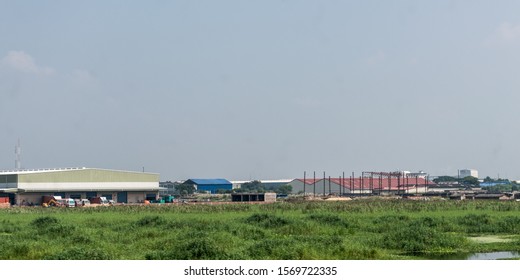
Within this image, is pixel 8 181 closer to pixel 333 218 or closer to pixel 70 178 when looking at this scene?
pixel 70 178

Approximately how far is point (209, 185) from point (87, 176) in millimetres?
66172

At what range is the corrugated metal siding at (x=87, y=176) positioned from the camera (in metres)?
89.3

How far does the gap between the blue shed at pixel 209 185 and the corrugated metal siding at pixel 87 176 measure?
5536cm

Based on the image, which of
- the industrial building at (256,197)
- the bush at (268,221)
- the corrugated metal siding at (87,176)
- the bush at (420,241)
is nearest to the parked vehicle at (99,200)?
the corrugated metal siding at (87,176)

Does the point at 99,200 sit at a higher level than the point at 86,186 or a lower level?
lower

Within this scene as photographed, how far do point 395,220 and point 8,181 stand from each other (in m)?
57.4

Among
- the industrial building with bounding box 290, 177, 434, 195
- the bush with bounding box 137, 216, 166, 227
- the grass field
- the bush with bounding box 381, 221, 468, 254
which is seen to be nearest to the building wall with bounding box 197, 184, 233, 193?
the industrial building with bounding box 290, 177, 434, 195

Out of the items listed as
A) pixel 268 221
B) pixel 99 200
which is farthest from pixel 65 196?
pixel 268 221

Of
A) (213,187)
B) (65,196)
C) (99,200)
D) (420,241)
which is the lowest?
(99,200)

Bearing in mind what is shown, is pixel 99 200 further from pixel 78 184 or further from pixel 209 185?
pixel 209 185

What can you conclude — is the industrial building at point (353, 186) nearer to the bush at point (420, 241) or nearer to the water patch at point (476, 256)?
the bush at point (420, 241)

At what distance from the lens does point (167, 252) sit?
86.0 ft

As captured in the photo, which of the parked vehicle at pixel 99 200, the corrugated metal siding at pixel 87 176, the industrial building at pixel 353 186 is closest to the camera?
the corrugated metal siding at pixel 87 176

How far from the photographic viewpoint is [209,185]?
159 meters
